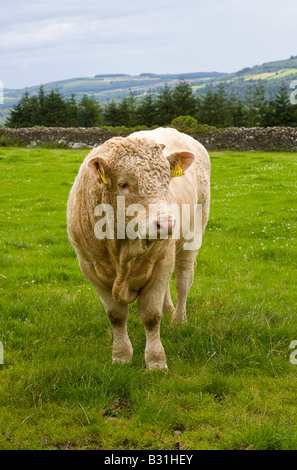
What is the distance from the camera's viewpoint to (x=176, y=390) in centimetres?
481

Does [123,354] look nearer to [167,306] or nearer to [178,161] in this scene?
[167,306]

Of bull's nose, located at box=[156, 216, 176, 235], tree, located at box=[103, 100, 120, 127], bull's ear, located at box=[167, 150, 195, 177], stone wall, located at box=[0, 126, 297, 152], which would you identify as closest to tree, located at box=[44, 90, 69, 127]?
tree, located at box=[103, 100, 120, 127]

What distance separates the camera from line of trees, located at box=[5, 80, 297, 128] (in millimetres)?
50562

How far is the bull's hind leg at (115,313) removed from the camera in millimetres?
5055

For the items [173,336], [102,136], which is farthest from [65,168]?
[173,336]

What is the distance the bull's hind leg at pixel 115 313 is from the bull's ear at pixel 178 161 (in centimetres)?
131

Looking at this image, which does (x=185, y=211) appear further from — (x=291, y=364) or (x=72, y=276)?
(x=72, y=276)

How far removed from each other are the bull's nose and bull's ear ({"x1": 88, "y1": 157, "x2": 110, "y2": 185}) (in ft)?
2.07

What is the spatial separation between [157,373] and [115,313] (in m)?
0.73

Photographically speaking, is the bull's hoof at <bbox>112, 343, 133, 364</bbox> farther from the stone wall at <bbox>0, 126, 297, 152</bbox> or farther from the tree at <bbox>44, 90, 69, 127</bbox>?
the tree at <bbox>44, 90, 69, 127</bbox>

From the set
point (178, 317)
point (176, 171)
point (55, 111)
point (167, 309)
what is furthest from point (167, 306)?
point (55, 111)

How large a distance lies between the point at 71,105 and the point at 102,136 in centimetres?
2399

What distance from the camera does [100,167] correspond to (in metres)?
4.08
